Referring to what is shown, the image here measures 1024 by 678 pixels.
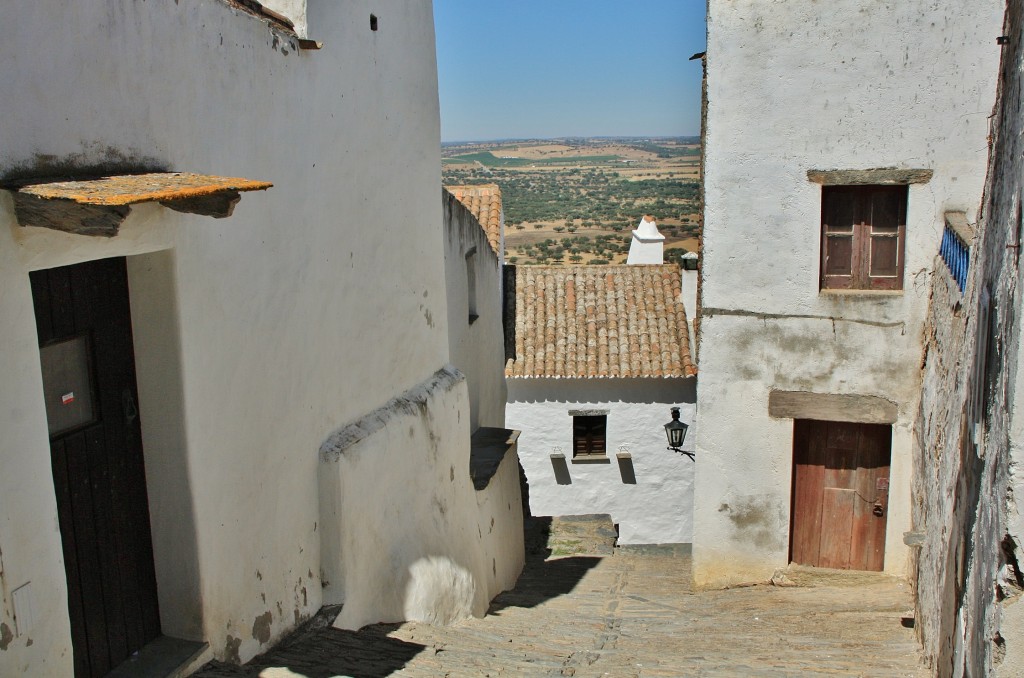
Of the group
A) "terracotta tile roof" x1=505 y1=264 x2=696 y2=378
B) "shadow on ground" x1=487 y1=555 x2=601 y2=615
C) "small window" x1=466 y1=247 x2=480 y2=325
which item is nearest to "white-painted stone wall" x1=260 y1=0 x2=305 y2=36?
"shadow on ground" x1=487 y1=555 x2=601 y2=615

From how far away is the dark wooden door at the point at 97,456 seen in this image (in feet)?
12.2

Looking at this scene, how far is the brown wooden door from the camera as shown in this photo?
8.25 metres

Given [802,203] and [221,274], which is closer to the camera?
[221,274]

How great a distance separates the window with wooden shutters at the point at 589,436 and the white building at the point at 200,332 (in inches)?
302

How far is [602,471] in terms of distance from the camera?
46.8 ft

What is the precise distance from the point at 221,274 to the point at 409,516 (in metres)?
2.77

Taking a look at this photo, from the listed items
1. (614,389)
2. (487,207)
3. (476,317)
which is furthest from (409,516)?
(487,207)

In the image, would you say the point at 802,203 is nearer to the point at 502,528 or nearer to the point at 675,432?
the point at 502,528

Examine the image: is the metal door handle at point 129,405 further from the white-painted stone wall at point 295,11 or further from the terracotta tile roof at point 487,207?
the terracotta tile roof at point 487,207

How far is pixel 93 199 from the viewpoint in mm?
3049

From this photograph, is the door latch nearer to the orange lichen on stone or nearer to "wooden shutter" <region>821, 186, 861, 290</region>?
"wooden shutter" <region>821, 186, 861, 290</region>

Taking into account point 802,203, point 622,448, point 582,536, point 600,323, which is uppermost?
point 802,203

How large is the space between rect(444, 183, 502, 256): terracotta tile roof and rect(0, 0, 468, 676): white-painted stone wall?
22.9ft

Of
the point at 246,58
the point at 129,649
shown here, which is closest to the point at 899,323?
the point at 246,58
